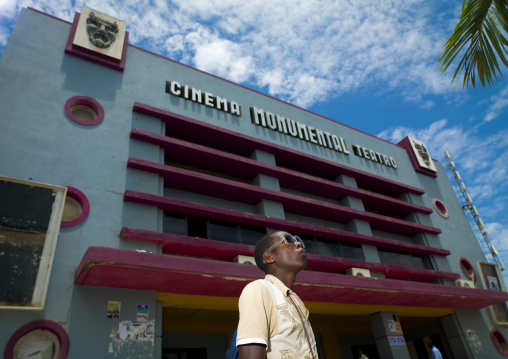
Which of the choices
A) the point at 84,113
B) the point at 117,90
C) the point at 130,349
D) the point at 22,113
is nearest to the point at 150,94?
the point at 117,90

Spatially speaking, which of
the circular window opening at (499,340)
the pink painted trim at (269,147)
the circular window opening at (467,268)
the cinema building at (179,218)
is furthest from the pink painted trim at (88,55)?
the circular window opening at (499,340)

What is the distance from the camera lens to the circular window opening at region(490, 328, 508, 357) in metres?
14.1

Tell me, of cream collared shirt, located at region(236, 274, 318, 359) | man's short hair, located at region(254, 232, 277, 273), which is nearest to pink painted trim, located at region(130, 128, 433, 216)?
man's short hair, located at region(254, 232, 277, 273)

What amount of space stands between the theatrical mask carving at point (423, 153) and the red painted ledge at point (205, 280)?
9480mm

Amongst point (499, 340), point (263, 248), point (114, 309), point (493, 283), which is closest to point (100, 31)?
point (114, 309)

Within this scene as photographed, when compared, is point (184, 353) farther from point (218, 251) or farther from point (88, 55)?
point (88, 55)

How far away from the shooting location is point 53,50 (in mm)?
10609

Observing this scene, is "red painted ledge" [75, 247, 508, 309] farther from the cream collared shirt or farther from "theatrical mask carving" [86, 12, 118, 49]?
"theatrical mask carving" [86, 12, 118, 49]

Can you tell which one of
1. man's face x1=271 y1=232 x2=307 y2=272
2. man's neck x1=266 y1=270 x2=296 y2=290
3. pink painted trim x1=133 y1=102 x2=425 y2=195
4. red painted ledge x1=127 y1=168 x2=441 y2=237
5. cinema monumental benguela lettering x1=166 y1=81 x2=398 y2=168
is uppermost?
cinema monumental benguela lettering x1=166 y1=81 x2=398 y2=168

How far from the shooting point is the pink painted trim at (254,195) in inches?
412

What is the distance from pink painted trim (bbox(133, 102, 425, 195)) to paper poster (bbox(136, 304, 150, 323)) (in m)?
6.04

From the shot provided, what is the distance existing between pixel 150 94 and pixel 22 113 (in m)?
3.86

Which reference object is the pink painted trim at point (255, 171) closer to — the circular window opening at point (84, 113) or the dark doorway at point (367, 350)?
the circular window opening at point (84, 113)

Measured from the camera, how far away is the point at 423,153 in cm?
1958
